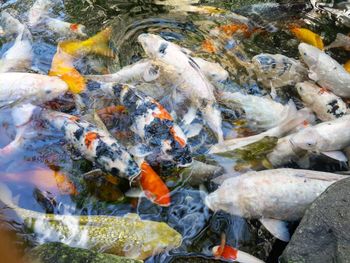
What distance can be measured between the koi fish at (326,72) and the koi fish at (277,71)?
0.14 meters

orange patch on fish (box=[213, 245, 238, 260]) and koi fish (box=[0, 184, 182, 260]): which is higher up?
koi fish (box=[0, 184, 182, 260])

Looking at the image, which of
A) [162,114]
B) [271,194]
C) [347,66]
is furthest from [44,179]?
[347,66]

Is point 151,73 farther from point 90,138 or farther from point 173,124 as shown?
point 90,138

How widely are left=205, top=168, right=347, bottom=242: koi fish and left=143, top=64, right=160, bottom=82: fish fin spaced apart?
174 cm

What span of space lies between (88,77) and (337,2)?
13.6 feet

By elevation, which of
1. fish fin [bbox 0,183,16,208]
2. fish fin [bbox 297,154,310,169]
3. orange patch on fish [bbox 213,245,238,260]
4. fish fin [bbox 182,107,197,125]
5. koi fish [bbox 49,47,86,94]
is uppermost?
koi fish [bbox 49,47,86,94]

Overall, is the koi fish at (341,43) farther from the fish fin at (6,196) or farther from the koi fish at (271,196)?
the fish fin at (6,196)

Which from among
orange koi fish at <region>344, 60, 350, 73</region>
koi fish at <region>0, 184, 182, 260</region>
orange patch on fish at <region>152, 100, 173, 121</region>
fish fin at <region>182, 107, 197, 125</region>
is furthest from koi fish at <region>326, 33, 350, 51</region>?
Answer: koi fish at <region>0, 184, 182, 260</region>

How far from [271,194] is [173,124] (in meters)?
1.18

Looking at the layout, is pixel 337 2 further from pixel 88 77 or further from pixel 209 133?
pixel 88 77

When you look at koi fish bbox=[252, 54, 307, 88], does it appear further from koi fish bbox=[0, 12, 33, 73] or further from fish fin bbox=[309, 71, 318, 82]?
koi fish bbox=[0, 12, 33, 73]

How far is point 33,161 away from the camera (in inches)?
192

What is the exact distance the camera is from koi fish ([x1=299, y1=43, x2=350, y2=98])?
18.8ft

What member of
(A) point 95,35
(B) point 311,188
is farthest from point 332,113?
(A) point 95,35
